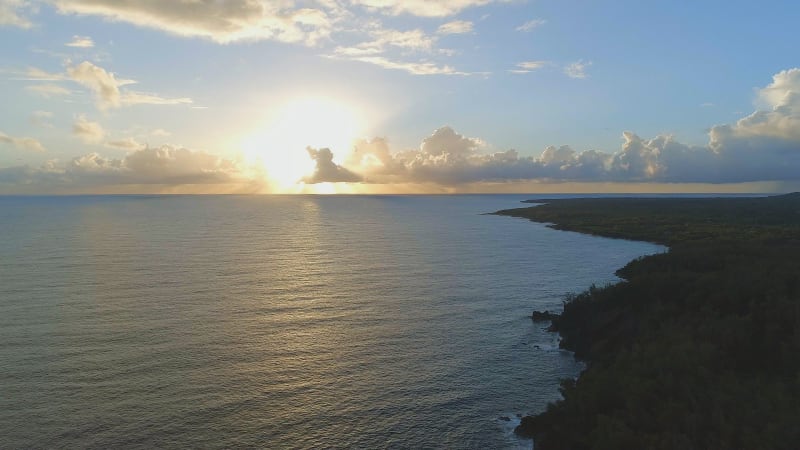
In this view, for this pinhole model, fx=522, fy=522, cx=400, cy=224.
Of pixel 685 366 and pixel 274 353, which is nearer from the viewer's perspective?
pixel 685 366

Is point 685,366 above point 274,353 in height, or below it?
above

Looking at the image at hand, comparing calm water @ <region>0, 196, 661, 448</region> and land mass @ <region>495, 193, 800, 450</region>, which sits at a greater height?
land mass @ <region>495, 193, 800, 450</region>

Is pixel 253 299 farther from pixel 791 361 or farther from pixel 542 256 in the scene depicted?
pixel 542 256

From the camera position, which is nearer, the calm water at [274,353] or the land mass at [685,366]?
the land mass at [685,366]

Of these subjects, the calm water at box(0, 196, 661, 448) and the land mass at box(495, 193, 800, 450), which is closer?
the land mass at box(495, 193, 800, 450)
